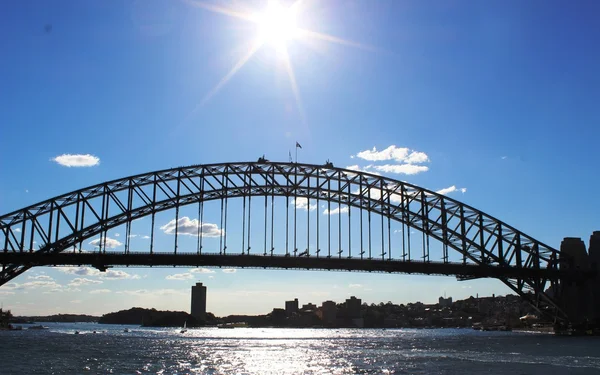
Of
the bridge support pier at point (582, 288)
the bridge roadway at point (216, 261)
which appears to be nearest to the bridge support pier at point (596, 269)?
the bridge support pier at point (582, 288)

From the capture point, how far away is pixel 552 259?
299 ft

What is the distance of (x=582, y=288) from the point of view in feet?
293

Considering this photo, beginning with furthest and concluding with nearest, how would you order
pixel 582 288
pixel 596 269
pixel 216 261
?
pixel 582 288 → pixel 596 269 → pixel 216 261

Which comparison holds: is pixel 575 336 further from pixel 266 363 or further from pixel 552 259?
pixel 266 363

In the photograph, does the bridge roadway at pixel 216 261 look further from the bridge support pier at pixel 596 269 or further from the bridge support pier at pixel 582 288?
the bridge support pier at pixel 596 269

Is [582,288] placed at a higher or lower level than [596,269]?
lower

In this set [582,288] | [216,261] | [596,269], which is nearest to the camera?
[216,261]

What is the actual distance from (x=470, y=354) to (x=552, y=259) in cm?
4036

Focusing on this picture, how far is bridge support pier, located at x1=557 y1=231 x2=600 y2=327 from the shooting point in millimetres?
88125

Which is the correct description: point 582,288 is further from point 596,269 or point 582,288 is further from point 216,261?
point 216,261

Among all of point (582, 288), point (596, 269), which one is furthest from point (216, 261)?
point (596, 269)

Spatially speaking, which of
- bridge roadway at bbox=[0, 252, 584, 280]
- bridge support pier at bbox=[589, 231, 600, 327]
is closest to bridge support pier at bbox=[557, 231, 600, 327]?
bridge support pier at bbox=[589, 231, 600, 327]

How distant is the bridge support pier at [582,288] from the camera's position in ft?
289

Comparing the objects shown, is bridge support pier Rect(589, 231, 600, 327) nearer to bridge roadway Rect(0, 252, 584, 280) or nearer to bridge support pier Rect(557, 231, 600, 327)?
bridge support pier Rect(557, 231, 600, 327)
